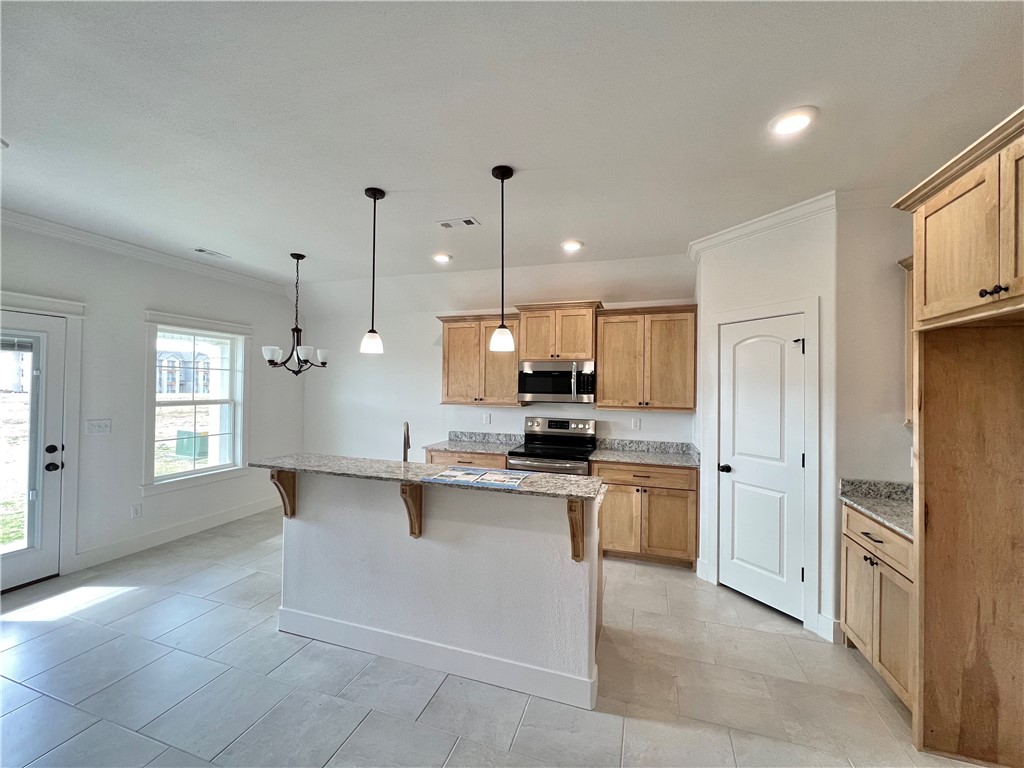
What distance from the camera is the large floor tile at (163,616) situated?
8.30 ft

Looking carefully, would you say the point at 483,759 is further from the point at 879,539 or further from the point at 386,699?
the point at 879,539

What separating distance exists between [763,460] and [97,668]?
4139mm

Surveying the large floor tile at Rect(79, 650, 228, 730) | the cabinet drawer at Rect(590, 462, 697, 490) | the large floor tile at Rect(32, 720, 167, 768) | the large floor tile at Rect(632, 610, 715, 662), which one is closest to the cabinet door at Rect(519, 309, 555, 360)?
the cabinet drawer at Rect(590, 462, 697, 490)

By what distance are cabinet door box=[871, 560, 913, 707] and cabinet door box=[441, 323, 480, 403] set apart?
3473 mm

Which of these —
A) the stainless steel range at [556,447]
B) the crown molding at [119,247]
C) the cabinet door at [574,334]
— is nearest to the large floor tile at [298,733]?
the stainless steel range at [556,447]

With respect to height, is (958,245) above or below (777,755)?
above

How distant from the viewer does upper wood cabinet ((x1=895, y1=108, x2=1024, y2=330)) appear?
1343 mm

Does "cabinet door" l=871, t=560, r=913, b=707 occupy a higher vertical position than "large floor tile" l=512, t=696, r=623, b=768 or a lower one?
higher

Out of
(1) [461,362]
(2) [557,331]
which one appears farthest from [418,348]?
(2) [557,331]

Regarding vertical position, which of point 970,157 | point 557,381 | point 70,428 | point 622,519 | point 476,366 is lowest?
point 622,519

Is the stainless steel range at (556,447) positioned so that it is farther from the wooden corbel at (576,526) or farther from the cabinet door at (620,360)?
the wooden corbel at (576,526)

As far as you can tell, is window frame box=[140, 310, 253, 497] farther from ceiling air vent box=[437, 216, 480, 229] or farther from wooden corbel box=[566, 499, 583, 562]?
wooden corbel box=[566, 499, 583, 562]

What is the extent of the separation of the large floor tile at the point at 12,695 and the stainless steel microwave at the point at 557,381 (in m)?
3.65

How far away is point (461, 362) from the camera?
463 centimetres
